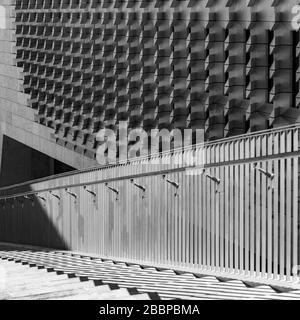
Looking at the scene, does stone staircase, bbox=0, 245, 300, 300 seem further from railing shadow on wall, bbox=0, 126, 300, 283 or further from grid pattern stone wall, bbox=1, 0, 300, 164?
grid pattern stone wall, bbox=1, 0, 300, 164

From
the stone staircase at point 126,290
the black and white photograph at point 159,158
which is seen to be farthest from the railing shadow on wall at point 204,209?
the stone staircase at point 126,290

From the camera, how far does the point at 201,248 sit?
30.5 feet

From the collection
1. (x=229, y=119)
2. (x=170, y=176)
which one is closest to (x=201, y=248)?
(x=170, y=176)

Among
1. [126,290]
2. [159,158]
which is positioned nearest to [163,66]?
[159,158]

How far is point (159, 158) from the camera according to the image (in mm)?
12039

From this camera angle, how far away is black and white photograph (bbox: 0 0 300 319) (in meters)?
7.07

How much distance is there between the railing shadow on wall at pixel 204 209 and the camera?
7562 millimetres

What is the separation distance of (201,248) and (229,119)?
548cm

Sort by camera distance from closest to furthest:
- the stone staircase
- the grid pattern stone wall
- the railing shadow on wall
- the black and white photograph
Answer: the stone staircase
the black and white photograph
the railing shadow on wall
the grid pattern stone wall

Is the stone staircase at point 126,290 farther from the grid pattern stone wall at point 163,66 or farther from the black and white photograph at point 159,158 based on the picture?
the grid pattern stone wall at point 163,66

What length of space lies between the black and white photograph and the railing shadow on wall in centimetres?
2

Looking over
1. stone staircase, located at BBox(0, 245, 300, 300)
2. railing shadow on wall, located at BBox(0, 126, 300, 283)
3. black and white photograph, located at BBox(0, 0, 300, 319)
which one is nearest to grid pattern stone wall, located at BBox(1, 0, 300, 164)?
black and white photograph, located at BBox(0, 0, 300, 319)

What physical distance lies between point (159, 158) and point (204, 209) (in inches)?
112

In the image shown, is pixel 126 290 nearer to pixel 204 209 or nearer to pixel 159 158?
pixel 204 209
